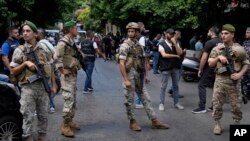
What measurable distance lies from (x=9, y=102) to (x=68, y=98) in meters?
1.45

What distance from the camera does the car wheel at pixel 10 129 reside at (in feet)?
22.6

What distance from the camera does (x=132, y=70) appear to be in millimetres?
8531

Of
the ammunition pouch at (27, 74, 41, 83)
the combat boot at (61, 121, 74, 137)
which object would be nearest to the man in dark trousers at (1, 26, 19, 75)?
the combat boot at (61, 121, 74, 137)

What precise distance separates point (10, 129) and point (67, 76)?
62.1 inches

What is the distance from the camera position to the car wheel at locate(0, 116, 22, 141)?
271 inches

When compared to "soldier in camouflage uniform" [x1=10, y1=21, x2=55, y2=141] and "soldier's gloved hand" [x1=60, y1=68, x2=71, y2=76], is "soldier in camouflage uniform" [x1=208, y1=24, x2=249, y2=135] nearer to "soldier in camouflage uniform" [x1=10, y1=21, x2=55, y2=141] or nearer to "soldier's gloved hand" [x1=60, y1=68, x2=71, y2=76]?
"soldier's gloved hand" [x1=60, y1=68, x2=71, y2=76]

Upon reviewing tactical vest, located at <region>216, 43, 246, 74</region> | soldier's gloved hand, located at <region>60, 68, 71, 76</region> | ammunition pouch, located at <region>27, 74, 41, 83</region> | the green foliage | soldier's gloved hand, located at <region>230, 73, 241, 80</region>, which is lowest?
soldier's gloved hand, located at <region>230, 73, 241, 80</region>

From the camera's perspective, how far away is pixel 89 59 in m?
13.9

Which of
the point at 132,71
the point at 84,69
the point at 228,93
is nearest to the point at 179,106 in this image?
the point at 132,71

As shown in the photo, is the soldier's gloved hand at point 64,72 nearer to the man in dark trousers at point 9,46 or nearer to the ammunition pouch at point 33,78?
the ammunition pouch at point 33,78

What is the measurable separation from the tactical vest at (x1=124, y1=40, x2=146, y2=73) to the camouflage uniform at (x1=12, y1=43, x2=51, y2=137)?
1.95 meters

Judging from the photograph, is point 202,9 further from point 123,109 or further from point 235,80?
point 235,80

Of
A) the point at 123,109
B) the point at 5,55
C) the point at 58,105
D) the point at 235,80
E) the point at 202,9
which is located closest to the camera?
the point at 235,80

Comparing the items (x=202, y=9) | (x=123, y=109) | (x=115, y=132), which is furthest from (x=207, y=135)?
(x=202, y=9)
